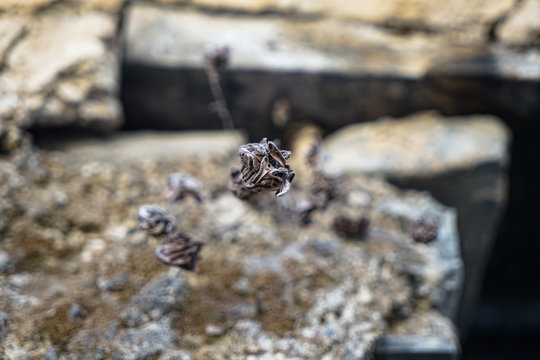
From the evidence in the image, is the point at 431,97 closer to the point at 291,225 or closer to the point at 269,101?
the point at 269,101

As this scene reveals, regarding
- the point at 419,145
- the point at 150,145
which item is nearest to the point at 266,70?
the point at 150,145

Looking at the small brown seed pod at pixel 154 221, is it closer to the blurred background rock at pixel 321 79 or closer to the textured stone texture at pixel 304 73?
the blurred background rock at pixel 321 79

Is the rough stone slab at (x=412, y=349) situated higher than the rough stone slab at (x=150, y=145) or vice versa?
the rough stone slab at (x=150, y=145)

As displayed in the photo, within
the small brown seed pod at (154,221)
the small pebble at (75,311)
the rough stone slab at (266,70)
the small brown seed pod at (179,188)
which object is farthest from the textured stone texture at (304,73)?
the small pebble at (75,311)

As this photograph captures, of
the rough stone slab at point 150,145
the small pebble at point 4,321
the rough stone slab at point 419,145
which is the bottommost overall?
the small pebble at point 4,321

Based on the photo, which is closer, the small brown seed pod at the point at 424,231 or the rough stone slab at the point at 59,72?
the small brown seed pod at the point at 424,231

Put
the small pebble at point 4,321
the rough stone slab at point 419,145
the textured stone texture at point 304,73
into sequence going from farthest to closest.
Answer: the textured stone texture at point 304,73 < the rough stone slab at point 419,145 < the small pebble at point 4,321

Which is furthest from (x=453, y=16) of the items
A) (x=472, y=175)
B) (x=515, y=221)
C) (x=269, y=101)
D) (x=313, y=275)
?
(x=313, y=275)

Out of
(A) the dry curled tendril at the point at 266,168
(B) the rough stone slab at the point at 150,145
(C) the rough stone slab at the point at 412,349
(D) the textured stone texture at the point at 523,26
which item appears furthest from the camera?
(D) the textured stone texture at the point at 523,26
